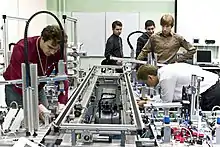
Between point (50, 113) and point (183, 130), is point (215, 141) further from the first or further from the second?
point (50, 113)

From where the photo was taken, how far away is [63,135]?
1783 mm

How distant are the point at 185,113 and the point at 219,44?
4834mm

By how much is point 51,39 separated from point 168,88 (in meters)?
0.93

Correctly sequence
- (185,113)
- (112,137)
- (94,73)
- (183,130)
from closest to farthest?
1. (112,137)
2. (183,130)
3. (185,113)
4. (94,73)

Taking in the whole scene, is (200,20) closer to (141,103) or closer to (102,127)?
(141,103)

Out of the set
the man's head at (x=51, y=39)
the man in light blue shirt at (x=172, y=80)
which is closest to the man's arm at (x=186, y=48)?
the man in light blue shirt at (x=172, y=80)

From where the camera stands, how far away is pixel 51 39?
221cm

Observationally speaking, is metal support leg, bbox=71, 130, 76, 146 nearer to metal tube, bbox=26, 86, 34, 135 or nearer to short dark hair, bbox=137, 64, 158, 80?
metal tube, bbox=26, 86, 34, 135

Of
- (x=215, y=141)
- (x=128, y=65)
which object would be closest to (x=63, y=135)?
(x=215, y=141)

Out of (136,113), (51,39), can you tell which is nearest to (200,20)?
(51,39)

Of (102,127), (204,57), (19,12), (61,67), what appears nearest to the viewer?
(102,127)

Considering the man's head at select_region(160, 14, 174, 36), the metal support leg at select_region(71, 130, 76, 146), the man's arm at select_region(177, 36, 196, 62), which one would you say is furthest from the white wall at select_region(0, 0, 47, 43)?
the metal support leg at select_region(71, 130, 76, 146)

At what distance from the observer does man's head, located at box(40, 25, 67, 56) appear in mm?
2180

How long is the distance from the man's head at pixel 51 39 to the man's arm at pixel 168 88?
2.70ft
